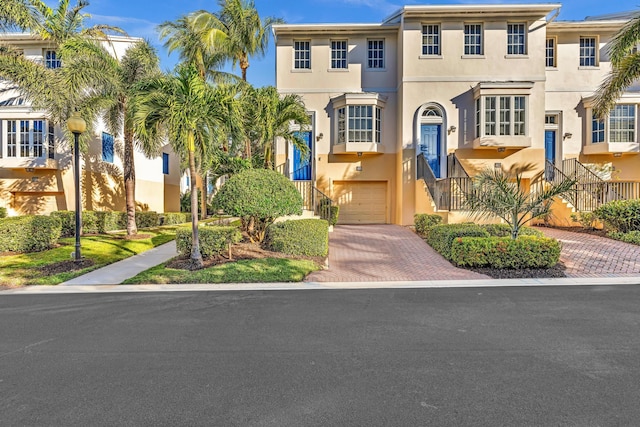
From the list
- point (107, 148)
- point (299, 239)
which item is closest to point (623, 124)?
point (299, 239)

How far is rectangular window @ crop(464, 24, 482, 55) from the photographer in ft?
54.7

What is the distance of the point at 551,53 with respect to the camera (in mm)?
17969

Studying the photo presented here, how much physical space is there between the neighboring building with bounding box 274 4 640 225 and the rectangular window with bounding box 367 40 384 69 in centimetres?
5

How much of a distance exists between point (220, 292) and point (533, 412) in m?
5.64

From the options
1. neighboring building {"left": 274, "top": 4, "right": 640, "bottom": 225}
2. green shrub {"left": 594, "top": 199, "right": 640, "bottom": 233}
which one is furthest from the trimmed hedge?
green shrub {"left": 594, "top": 199, "right": 640, "bottom": 233}

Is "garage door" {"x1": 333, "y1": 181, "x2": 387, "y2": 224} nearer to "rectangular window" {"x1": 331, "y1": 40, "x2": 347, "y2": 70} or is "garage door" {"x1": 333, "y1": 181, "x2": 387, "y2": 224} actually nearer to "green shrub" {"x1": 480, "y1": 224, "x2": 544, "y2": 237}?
"rectangular window" {"x1": 331, "y1": 40, "x2": 347, "y2": 70}

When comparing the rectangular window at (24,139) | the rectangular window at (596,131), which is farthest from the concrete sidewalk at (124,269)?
the rectangular window at (596,131)

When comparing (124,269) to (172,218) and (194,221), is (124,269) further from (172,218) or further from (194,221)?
(172,218)

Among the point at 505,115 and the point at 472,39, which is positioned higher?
the point at 472,39

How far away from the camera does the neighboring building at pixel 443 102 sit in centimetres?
1612

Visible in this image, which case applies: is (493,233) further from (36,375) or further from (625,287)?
(36,375)

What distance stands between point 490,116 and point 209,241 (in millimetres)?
13450

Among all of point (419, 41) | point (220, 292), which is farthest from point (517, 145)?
point (220, 292)

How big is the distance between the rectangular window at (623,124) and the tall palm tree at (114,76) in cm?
2075
